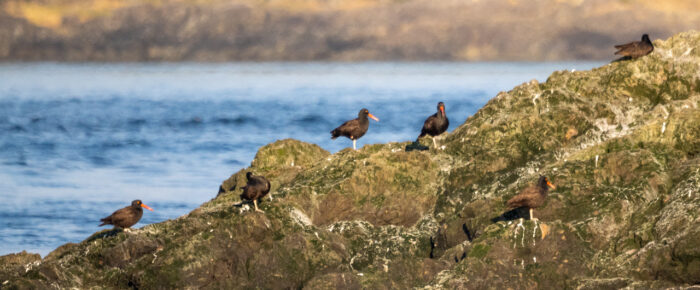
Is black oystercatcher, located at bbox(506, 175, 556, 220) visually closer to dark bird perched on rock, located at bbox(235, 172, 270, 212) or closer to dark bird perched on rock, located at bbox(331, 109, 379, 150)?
dark bird perched on rock, located at bbox(235, 172, 270, 212)

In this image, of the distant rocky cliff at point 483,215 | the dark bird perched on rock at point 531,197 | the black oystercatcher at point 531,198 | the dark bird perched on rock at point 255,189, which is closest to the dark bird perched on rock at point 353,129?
the distant rocky cliff at point 483,215

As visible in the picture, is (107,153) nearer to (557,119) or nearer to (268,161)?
(268,161)

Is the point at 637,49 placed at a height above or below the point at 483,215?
above

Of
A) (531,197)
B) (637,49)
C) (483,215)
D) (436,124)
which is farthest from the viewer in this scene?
(637,49)

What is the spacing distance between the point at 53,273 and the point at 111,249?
1.06m

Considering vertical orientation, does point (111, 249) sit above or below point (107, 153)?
below

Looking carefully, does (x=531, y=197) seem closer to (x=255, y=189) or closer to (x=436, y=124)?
(x=436, y=124)

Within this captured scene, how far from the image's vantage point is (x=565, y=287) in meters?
12.8

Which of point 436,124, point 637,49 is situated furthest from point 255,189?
point 637,49

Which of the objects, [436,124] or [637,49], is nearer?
[436,124]

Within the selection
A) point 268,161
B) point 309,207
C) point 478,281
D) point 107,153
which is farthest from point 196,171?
point 478,281

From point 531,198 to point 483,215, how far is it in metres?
1.14

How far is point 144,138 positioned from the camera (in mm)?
69062

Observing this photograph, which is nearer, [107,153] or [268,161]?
[268,161]
